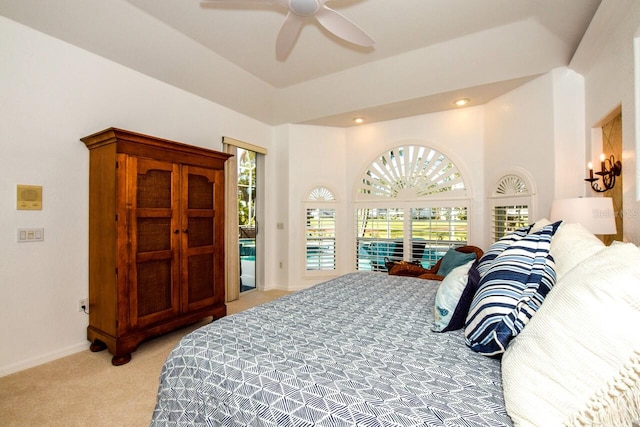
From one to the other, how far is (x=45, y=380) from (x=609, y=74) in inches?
191

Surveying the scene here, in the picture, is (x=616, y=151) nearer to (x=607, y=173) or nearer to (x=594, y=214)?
(x=607, y=173)

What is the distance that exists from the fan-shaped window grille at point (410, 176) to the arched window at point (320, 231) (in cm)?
62

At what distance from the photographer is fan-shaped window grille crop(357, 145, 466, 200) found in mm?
4328

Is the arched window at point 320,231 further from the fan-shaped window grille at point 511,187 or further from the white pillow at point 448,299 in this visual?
the white pillow at point 448,299

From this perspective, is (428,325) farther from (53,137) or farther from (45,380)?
(53,137)

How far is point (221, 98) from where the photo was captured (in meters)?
4.04

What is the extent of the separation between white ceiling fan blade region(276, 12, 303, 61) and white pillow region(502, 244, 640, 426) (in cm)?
237

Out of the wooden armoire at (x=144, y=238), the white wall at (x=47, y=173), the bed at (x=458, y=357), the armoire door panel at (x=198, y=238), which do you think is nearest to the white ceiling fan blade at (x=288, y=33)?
the wooden armoire at (x=144, y=238)

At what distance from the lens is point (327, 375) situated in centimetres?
104

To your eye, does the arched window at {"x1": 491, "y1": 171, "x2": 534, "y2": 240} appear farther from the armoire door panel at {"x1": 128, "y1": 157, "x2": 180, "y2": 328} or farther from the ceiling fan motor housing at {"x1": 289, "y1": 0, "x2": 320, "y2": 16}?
the armoire door panel at {"x1": 128, "y1": 157, "x2": 180, "y2": 328}

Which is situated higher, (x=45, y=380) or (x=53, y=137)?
(x=53, y=137)

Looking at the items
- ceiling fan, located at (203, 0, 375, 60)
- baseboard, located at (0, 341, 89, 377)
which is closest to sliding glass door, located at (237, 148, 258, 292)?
baseboard, located at (0, 341, 89, 377)

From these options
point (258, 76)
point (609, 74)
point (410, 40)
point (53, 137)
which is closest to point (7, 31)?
point (53, 137)

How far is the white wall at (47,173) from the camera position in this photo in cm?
235
